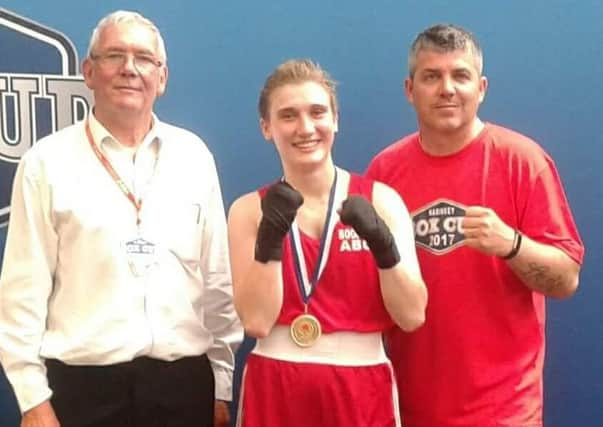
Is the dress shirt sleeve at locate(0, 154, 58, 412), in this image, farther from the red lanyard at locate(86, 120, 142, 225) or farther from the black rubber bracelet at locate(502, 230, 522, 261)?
the black rubber bracelet at locate(502, 230, 522, 261)

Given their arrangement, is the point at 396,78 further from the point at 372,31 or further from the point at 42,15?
the point at 42,15

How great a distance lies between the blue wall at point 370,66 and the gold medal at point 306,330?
0.78m

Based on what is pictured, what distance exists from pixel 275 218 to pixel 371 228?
186 mm

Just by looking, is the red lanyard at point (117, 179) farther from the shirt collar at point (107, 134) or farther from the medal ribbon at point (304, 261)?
the medal ribbon at point (304, 261)

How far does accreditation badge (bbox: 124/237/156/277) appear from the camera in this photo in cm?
176

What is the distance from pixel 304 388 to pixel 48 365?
2.06 ft

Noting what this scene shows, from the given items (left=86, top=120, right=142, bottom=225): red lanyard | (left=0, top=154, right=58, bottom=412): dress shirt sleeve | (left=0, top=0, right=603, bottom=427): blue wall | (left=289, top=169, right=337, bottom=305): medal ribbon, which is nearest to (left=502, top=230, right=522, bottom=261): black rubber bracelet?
(left=289, top=169, right=337, bottom=305): medal ribbon

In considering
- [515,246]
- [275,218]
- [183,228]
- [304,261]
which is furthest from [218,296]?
[515,246]

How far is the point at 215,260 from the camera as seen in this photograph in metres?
1.97

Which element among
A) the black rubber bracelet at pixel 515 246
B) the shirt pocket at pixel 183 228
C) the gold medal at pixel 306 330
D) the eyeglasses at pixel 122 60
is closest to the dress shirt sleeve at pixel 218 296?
the shirt pocket at pixel 183 228

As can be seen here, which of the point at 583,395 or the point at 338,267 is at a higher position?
the point at 338,267

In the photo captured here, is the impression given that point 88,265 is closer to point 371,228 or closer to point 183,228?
point 183,228

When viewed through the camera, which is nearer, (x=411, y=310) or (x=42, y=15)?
(x=411, y=310)

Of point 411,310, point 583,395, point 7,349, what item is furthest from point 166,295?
point 583,395
